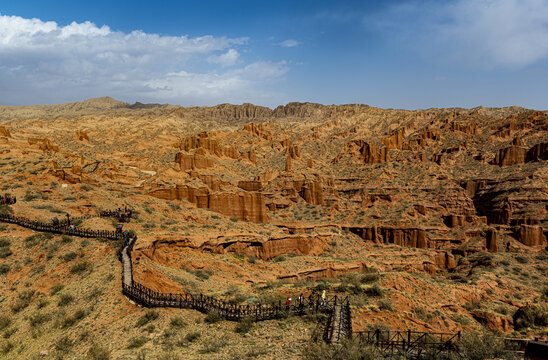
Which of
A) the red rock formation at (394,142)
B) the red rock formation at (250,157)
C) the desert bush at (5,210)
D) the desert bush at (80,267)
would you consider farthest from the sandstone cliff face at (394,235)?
the red rock formation at (394,142)

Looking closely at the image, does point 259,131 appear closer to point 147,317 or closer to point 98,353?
point 147,317

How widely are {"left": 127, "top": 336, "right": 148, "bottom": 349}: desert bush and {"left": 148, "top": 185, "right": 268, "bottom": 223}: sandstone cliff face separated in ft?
117

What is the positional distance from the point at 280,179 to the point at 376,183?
20935 mm

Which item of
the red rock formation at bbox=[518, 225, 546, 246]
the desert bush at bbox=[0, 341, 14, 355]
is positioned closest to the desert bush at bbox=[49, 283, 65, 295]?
the desert bush at bbox=[0, 341, 14, 355]

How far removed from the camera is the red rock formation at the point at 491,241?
2046 inches

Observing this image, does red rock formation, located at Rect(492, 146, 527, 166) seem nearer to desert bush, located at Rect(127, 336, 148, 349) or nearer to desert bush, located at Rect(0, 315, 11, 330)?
desert bush, located at Rect(127, 336, 148, 349)

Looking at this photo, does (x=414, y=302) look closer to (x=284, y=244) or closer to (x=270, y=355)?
(x=270, y=355)

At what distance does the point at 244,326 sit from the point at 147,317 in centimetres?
429

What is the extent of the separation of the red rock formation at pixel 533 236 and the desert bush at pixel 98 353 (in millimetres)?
61535

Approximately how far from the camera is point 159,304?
1538 centimetres

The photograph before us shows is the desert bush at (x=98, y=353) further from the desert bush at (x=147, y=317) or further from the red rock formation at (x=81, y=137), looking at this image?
the red rock formation at (x=81, y=137)

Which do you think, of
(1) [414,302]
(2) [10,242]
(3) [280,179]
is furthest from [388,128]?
(2) [10,242]

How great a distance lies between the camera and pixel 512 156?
254 feet

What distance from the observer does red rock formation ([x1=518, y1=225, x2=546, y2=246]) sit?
2050 inches
